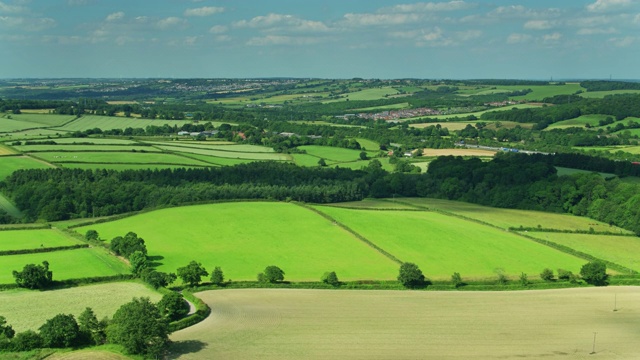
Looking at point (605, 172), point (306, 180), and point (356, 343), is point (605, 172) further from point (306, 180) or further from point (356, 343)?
point (356, 343)

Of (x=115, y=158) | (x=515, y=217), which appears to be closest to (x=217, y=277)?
(x=515, y=217)

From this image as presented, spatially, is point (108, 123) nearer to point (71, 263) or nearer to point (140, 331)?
point (71, 263)

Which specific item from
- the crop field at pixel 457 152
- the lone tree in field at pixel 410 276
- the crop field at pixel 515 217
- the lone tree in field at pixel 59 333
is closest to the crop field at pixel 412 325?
the lone tree in field at pixel 410 276

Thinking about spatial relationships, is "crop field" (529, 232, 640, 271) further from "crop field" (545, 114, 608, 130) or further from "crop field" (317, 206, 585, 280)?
"crop field" (545, 114, 608, 130)

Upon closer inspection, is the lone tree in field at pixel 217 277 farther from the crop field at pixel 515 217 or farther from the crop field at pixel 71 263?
the crop field at pixel 515 217

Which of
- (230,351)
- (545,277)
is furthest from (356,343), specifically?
(545,277)
